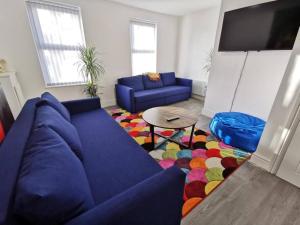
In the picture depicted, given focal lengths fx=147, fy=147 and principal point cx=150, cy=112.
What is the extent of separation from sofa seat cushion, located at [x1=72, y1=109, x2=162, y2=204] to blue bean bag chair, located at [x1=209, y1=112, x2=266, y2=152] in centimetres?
145

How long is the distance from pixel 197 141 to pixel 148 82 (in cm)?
225

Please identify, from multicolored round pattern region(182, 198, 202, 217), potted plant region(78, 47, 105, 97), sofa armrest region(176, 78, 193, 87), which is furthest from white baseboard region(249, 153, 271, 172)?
potted plant region(78, 47, 105, 97)

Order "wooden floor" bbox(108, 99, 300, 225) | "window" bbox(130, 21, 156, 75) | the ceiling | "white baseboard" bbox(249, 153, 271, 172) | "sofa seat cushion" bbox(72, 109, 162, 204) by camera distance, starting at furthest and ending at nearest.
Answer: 1. "window" bbox(130, 21, 156, 75)
2. the ceiling
3. "white baseboard" bbox(249, 153, 271, 172)
4. "wooden floor" bbox(108, 99, 300, 225)
5. "sofa seat cushion" bbox(72, 109, 162, 204)

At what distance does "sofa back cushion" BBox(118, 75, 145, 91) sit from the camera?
3633mm

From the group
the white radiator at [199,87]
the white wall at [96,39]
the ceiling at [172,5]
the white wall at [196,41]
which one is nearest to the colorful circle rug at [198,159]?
the white wall at [96,39]

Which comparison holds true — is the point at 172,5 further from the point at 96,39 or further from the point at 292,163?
the point at 292,163

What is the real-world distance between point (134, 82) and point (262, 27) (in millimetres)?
2636

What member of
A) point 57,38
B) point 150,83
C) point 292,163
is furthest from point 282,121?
point 57,38

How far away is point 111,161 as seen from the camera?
1.28 metres

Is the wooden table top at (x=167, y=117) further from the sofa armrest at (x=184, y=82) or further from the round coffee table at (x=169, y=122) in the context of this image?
the sofa armrest at (x=184, y=82)

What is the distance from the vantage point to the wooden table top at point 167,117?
6.15 ft

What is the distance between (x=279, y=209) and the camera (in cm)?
131

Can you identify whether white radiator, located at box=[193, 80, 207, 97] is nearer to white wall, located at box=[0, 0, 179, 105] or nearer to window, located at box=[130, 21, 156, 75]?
white wall, located at box=[0, 0, 179, 105]

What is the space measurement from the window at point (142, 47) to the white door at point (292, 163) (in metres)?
3.58
